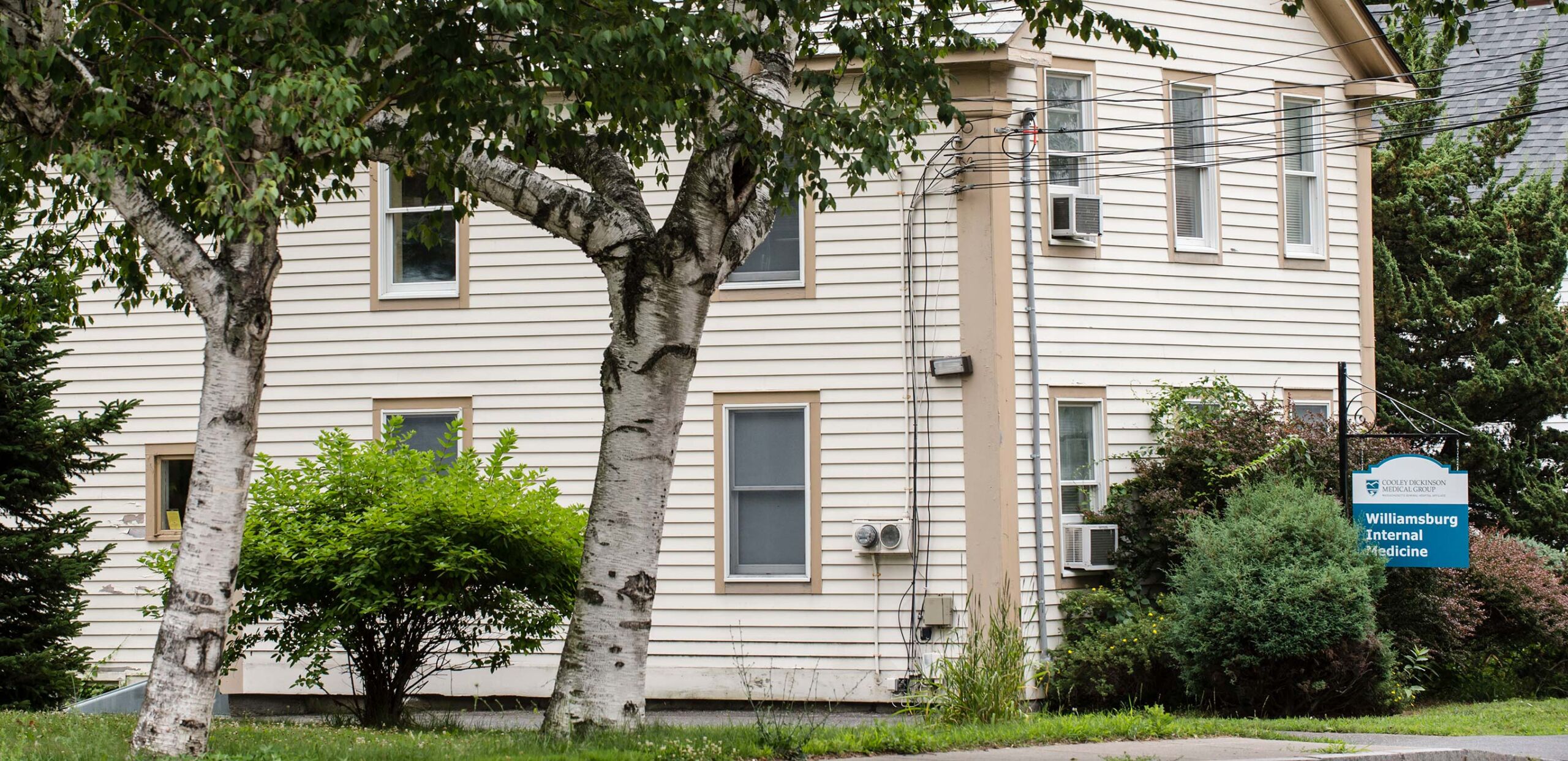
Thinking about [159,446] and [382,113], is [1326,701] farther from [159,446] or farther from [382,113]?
[159,446]

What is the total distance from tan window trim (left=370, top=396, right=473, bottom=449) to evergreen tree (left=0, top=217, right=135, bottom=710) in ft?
9.01

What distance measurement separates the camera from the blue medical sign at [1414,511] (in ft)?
44.1

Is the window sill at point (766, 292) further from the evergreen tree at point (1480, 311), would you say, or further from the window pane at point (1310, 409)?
the evergreen tree at point (1480, 311)

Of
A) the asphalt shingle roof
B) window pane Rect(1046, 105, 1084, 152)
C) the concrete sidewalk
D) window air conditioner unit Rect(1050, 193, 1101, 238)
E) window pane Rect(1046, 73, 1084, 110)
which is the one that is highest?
the asphalt shingle roof

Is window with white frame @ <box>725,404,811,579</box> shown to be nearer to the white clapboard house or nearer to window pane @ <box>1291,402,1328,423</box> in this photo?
the white clapboard house

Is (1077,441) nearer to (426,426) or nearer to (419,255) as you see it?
(426,426)

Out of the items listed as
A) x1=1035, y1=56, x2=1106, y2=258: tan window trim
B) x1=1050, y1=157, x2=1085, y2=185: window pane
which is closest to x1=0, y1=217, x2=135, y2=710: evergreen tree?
x1=1035, y1=56, x2=1106, y2=258: tan window trim

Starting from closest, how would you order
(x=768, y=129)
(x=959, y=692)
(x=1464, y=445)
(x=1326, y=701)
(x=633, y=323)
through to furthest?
(x=633, y=323) → (x=768, y=129) → (x=959, y=692) → (x=1326, y=701) → (x=1464, y=445)

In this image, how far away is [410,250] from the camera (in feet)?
51.6

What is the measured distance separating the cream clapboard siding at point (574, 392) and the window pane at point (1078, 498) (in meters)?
1.31

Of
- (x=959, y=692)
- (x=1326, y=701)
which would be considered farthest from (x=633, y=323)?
(x=1326, y=701)

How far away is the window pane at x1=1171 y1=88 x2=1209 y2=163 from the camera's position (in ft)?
51.8

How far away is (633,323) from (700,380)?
18.4ft

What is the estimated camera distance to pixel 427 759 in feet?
27.2
